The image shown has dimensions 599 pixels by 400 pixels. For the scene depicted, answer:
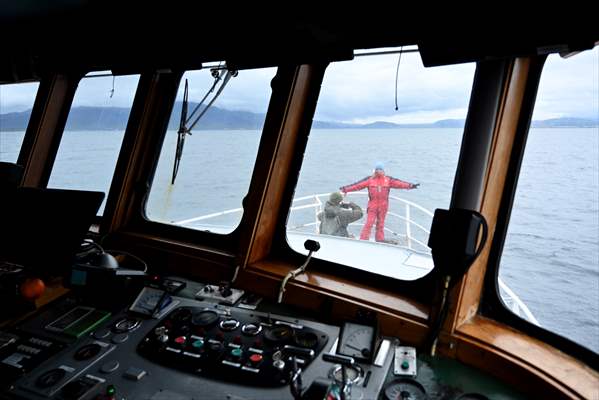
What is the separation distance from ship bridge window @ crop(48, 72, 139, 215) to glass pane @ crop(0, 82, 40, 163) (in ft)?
1.29

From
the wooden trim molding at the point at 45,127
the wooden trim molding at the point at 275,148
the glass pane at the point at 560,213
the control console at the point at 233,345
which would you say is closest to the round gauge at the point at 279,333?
the control console at the point at 233,345

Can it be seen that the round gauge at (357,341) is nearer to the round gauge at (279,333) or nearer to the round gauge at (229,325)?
the round gauge at (279,333)

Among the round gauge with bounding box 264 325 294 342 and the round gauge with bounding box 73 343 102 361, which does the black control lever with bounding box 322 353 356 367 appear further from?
the round gauge with bounding box 73 343 102 361

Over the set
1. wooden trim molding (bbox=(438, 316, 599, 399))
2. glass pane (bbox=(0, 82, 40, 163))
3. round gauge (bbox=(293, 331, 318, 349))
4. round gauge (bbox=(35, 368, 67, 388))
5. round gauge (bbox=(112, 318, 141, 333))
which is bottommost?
round gauge (bbox=(35, 368, 67, 388))

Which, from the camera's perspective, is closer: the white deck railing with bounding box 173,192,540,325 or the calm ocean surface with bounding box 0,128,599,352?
the calm ocean surface with bounding box 0,128,599,352

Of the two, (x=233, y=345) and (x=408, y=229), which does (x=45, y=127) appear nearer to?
(x=233, y=345)

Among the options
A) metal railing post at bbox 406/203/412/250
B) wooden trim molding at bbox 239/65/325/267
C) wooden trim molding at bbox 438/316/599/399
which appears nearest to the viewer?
wooden trim molding at bbox 438/316/599/399

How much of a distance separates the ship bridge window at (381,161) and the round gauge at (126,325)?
2.81 feet

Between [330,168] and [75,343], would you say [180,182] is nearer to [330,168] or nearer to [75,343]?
[330,168]

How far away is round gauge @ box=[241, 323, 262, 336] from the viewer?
1.44 m

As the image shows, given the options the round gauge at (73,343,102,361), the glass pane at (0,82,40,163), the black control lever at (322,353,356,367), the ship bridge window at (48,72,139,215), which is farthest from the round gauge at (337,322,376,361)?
the glass pane at (0,82,40,163)

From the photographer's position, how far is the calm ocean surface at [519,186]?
1.36 m

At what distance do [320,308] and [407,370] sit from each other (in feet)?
1.59

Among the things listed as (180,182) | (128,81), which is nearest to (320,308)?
(180,182)
